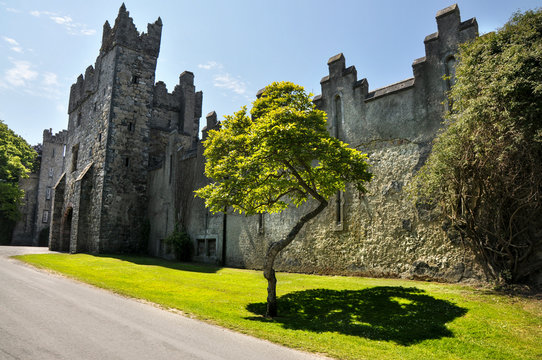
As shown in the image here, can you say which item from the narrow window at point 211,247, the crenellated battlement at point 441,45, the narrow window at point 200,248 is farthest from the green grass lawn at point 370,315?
the narrow window at point 200,248

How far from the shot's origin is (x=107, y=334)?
257 inches

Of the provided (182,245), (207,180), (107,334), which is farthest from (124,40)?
(107,334)

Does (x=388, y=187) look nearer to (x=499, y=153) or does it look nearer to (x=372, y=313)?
(x=499, y=153)

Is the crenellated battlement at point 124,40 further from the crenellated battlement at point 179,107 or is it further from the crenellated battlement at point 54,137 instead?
the crenellated battlement at point 54,137

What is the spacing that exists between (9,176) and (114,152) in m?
21.0

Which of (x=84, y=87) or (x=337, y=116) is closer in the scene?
(x=337, y=116)

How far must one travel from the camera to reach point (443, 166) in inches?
439

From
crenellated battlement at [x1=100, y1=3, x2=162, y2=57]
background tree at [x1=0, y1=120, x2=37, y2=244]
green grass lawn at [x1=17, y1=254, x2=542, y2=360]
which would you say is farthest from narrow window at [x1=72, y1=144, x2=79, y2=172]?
green grass lawn at [x1=17, y1=254, x2=542, y2=360]

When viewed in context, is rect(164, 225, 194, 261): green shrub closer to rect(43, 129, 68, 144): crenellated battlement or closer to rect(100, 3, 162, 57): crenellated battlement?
rect(100, 3, 162, 57): crenellated battlement

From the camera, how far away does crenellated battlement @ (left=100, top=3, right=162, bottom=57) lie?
27266mm

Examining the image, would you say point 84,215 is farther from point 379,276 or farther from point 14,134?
point 14,134

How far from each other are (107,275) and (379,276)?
10.4 m

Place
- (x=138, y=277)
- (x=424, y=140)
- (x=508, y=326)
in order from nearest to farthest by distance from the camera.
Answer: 1. (x=508, y=326)
2. (x=424, y=140)
3. (x=138, y=277)

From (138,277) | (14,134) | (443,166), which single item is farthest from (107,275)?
(14,134)
